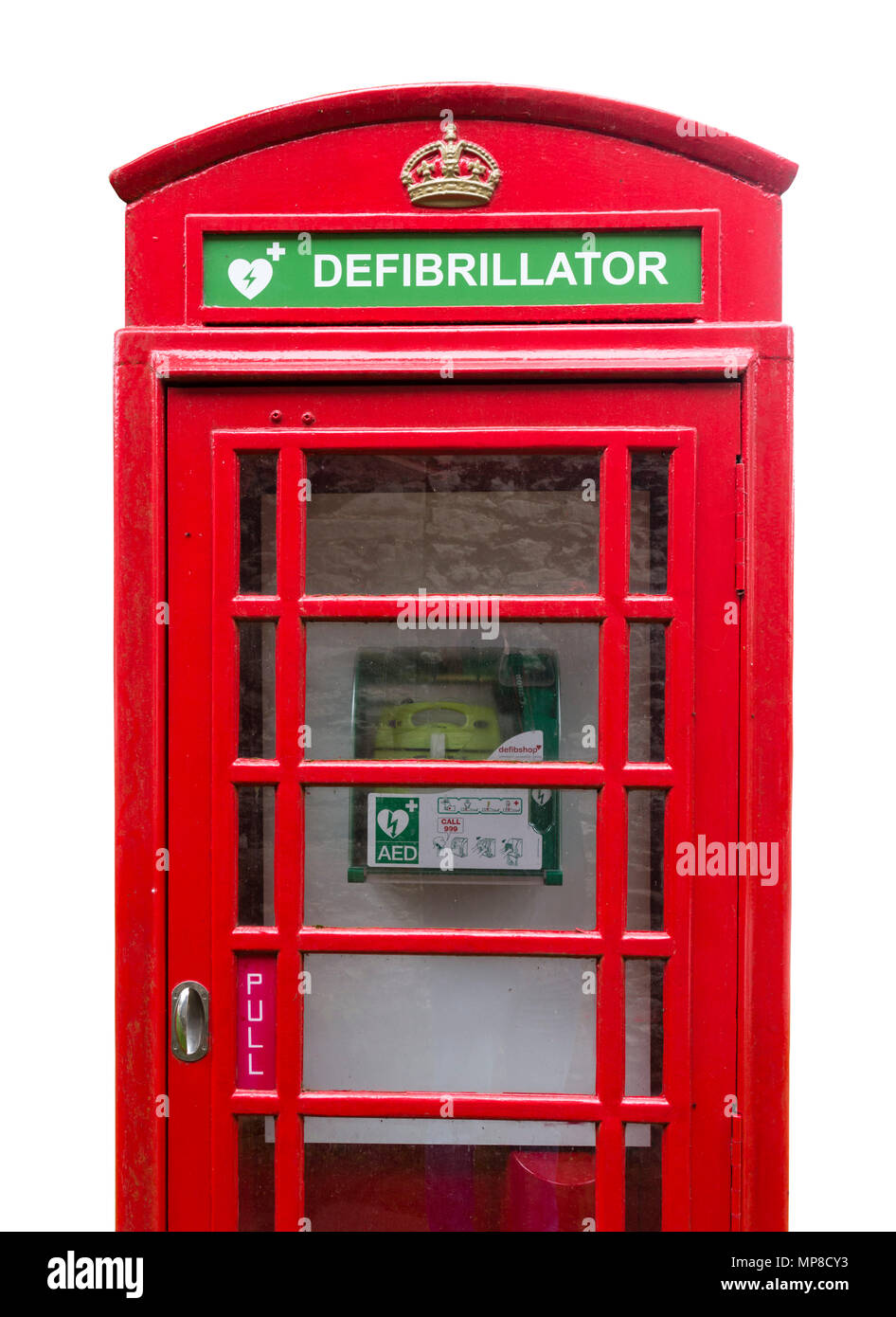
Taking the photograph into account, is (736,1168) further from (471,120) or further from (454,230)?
(471,120)

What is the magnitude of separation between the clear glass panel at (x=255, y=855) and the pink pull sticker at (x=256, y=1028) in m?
0.09

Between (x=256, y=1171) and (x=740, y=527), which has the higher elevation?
(x=740, y=527)

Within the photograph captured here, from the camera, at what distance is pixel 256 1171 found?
1.93 meters

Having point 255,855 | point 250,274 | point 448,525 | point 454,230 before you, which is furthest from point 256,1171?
point 454,230

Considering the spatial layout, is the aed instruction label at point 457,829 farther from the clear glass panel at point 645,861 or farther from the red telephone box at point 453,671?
the clear glass panel at point 645,861

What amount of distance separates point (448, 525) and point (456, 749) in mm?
488

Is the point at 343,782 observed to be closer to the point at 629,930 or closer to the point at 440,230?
the point at 629,930

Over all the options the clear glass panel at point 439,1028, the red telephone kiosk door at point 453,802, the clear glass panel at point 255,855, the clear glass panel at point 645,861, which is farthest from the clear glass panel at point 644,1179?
the clear glass panel at point 255,855

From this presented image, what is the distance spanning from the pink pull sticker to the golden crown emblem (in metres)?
1.65

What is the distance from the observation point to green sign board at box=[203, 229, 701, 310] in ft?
6.10

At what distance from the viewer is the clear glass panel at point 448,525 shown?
192 cm

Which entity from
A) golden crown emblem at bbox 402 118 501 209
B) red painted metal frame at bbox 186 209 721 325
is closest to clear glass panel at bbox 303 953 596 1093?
red painted metal frame at bbox 186 209 721 325

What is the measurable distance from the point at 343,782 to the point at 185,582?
1.79 feet
